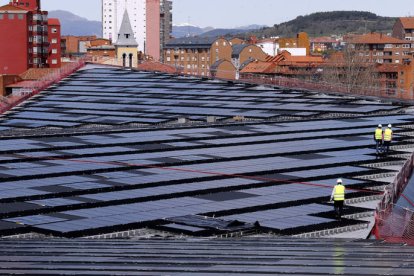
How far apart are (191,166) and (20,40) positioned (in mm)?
123560

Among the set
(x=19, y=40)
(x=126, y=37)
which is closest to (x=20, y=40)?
(x=19, y=40)

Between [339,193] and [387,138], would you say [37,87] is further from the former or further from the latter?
[339,193]

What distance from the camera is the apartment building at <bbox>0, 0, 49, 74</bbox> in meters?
162

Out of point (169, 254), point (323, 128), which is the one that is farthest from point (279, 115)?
point (169, 254)

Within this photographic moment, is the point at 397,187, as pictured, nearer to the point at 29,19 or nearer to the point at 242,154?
the point at 242,154

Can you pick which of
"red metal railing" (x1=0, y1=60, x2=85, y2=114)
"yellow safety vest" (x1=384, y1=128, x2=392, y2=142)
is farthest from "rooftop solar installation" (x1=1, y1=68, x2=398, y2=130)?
"yellow safety vest" (x1=384, y1=128, x2=392, y2=142)

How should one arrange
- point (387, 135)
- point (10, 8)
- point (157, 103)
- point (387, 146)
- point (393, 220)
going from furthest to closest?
1. point (10, 8)
2. point (157, 103)
3. point (387, 146)
4. point (387, 135)
5. point (393, 220)

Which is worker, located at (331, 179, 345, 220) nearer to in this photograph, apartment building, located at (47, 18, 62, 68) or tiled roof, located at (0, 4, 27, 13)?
tiled roof, located at (0, 4, 27, 13)

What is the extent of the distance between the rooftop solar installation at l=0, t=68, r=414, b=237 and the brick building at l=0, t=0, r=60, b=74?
82.5 meters

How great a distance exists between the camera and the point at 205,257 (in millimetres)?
24156

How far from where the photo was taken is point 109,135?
57750 mm

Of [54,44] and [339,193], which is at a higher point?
[54,44]

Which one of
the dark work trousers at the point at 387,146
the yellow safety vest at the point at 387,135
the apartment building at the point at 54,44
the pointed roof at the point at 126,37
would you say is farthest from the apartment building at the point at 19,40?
the yellow safety vest at the point at 387,135

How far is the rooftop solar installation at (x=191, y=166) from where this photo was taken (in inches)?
1380
